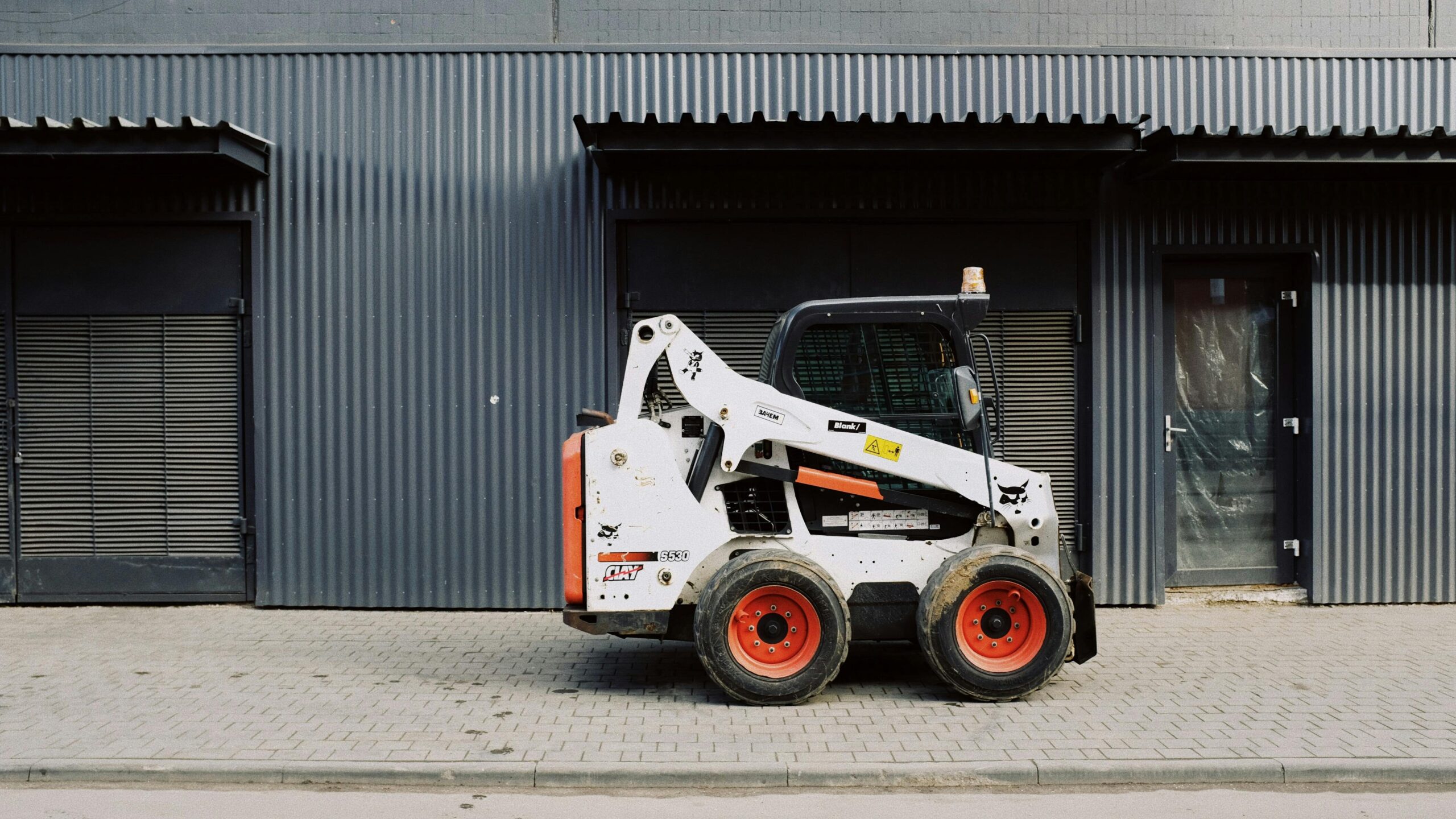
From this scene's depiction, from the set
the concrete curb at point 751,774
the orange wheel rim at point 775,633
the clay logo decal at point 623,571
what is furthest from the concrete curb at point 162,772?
the orange wheel rim at point 775,633

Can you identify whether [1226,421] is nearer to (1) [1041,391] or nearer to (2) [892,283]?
(1) [1041,391]

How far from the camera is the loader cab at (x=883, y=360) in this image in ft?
20.7

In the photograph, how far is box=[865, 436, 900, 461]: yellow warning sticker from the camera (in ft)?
20.4

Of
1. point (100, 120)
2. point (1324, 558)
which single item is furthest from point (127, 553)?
point (1324, 558)

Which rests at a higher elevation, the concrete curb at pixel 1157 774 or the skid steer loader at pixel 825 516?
the skid steer loader at pixel 825 516

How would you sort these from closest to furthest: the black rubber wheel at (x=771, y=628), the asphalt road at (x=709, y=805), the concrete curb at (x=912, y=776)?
the asphalt road at (x=709, y=805) → the concrete curb at (x=912, y=776) → the black rubber wheel at (x=771, y=628)

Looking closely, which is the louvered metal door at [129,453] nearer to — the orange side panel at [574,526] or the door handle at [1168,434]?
the orange side panel at [574,526]

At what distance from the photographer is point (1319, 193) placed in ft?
29.2

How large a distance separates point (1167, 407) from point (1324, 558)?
6.09 feet

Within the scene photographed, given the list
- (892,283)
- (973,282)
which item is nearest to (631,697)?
(973,282)

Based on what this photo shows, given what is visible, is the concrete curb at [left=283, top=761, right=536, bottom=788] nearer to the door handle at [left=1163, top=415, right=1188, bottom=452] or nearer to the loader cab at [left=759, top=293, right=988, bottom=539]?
the loader cab at [left=759, top=293, right=988, bottom=539]

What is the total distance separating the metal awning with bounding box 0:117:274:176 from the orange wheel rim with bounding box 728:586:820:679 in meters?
5.50

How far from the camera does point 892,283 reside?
A: 8.87m

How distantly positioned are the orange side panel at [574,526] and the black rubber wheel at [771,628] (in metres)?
0.75
